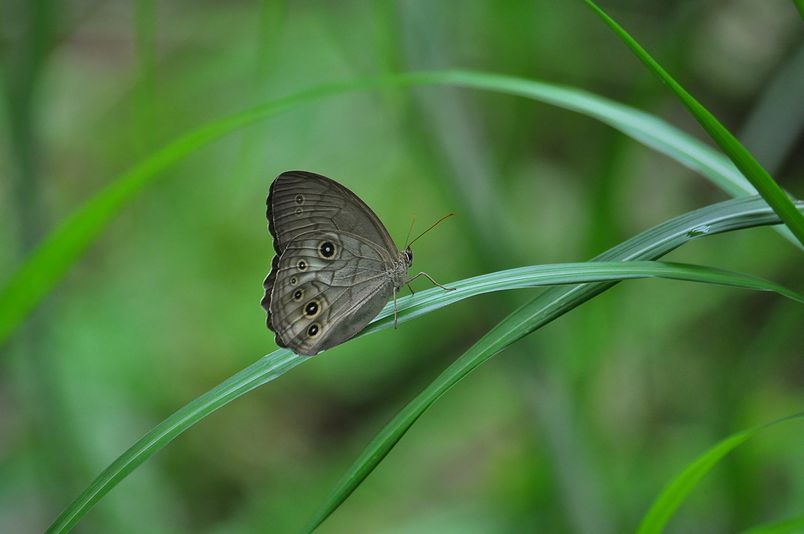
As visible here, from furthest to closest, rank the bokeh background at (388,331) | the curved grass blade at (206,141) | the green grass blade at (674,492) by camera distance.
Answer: the bokeh background at (388,331)
the curved grass blade at (206,141)
the green grass blade at (674,492)

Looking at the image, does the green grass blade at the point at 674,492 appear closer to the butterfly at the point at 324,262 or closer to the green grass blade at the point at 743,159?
the green grass blade at the point at 743,159

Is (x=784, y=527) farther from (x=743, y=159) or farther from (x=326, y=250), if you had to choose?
(x=326, y=250)

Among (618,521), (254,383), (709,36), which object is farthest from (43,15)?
(709,36)

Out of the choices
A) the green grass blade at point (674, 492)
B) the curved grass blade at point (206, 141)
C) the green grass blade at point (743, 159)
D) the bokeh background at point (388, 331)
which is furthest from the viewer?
the bokeh background at point (388, 331)

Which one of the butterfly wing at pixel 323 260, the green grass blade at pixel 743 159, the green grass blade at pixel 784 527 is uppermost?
the butterfly wing at pixel 323 260

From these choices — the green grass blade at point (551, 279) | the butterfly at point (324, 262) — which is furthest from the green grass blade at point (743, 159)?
the butterfly at point (324, 262)

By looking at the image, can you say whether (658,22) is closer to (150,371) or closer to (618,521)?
(618,521)
